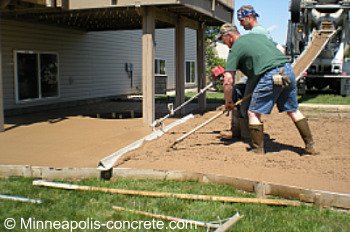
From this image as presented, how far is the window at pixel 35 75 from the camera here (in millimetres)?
11641

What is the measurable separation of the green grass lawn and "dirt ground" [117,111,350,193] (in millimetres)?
568

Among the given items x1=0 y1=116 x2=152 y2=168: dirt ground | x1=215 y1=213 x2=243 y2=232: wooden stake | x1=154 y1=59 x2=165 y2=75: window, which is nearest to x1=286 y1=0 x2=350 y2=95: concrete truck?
x1=0 y1=116 x2=152 y2=168: dirt ground

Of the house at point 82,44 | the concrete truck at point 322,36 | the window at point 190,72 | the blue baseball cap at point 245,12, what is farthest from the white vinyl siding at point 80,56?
the blue baseball cap at point 245,12

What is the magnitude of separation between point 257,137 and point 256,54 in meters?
1.07

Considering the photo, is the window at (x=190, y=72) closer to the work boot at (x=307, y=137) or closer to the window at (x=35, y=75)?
the window at (x=35, y=75)

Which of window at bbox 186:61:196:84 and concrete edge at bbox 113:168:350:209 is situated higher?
window at bbox 186:61:196:84

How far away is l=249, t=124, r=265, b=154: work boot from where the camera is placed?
5602mm

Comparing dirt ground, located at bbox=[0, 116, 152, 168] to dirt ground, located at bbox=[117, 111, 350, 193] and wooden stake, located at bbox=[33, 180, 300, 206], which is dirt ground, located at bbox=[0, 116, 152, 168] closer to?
dirt ground, located at bbox=[117, 111, 350, 193]

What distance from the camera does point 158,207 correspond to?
384 centimetres

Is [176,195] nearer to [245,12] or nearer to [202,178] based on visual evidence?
[202,178]

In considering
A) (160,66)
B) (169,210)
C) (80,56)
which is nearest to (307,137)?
(169,210)

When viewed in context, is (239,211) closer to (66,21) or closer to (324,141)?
(324,141)

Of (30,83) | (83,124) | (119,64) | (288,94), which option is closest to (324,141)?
(288,94)

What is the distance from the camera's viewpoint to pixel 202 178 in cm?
459
